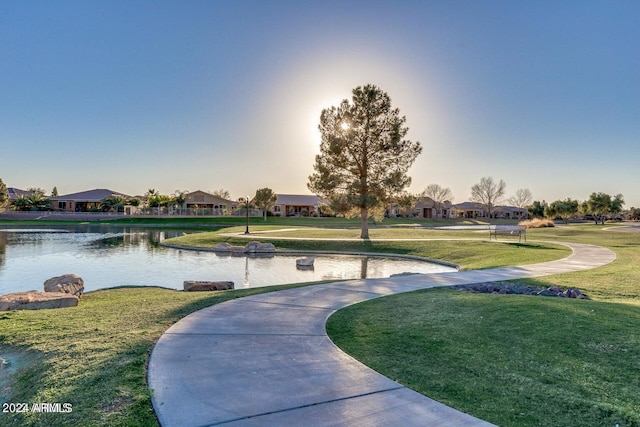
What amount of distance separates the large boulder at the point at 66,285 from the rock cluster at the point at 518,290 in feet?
31.5

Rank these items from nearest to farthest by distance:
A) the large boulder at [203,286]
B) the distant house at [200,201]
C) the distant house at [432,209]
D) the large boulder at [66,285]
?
1. the large boulder at [66,285]
2. the large boulder at [203,286]
3. the distant house at [200,201]
4. the distant house at [432,209]

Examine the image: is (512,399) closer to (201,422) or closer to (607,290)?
(201,422)

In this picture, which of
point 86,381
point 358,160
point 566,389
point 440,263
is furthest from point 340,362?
point 358,160

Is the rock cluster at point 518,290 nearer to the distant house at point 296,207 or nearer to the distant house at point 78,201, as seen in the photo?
the distant house at point 296,207

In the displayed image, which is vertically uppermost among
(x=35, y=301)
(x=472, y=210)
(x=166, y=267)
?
(x=472, y=210)

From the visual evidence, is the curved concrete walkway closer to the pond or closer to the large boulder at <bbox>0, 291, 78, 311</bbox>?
the large boulder at <bbox>0, 291, 78, 311</bbox>

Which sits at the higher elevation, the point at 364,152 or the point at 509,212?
the point at 364,152

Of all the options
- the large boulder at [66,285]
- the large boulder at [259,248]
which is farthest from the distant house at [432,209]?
the large boulder at [66,285]

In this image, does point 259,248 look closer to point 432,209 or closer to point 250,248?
point 250,248

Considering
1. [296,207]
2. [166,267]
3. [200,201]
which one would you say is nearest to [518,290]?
[166,267]

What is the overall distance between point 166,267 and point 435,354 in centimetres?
1478

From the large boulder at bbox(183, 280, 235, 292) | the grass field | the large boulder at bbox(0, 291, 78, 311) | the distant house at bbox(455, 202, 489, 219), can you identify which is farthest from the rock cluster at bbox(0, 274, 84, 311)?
the distant house at bbox(455, 202, 489, 219)

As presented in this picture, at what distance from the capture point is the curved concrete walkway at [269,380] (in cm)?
314

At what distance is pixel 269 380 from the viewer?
385 centimetres
